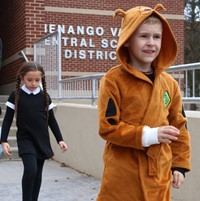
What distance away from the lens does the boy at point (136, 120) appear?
254 cm

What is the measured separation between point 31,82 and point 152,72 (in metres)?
2.24

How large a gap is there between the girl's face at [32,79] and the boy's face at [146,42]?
219cm

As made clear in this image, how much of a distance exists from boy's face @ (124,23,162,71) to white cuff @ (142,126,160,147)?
424mm

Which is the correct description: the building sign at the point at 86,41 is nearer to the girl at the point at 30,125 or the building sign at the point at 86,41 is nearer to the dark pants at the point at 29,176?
the girl at the point at 30,125

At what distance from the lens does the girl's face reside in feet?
15.5

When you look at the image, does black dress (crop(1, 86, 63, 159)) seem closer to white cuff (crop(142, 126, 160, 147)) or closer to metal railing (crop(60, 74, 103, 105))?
metal railing (crop(60, 74, 103, 105))

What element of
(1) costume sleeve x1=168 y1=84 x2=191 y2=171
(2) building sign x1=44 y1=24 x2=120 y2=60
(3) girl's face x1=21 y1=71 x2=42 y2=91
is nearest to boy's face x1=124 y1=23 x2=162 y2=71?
(1) costume sleeve x1=168 y1=84 x2=191 y2=171

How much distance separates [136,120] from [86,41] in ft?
33.8

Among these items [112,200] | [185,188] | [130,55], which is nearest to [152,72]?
[130,55]

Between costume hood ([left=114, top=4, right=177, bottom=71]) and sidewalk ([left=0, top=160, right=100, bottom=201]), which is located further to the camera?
sidewalk ([left=0, top=160, right=100, bottom=201])

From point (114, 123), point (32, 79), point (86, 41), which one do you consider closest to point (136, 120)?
point (114, 123)

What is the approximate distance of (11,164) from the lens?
332 inches

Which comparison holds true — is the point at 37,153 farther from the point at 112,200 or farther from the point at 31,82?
the point at 112,200

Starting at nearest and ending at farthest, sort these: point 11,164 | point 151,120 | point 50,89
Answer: point 151,120, point 11,164, point 50,89
